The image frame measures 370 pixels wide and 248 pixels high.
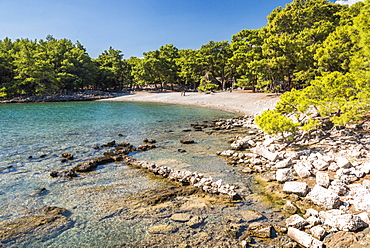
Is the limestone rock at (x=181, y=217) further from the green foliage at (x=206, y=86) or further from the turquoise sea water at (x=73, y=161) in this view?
the green foliage at (x=206, y=86)

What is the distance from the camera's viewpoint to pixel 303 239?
216 inches

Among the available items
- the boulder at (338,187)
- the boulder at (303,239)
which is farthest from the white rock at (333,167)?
the boulder at (303,239)

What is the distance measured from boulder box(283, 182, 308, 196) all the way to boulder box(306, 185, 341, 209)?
27 centimetres

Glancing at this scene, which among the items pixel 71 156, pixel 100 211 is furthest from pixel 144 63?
pixel 100 211

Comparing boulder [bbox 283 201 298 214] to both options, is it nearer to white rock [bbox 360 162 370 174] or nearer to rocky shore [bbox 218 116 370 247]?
rocky shore [bbox 218 116 370 247]

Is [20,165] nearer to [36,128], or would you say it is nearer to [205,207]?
[205,207]

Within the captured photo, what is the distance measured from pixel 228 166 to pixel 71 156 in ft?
31.2

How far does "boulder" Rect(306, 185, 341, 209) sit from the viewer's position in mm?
6797

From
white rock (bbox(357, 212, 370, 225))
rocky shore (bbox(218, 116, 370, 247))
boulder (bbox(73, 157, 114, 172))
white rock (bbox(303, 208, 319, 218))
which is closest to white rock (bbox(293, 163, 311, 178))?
rocky shore (bbox(218, 116, 370, 247))

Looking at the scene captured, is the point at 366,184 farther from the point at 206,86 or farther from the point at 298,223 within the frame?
the point at 206,86

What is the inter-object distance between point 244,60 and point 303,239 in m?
45.3

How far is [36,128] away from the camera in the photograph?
2266 cm

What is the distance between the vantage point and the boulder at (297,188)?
7.72 metres

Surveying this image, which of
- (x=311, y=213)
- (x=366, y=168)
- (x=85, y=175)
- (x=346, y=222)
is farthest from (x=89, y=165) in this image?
(x=366, y=168)
